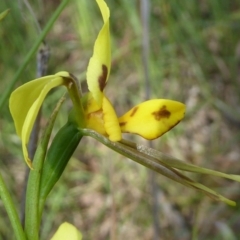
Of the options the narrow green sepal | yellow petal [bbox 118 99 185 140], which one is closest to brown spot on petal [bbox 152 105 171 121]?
yellow petal [bbox 118 99 185 140]

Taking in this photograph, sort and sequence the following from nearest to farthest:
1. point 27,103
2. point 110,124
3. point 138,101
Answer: point 27,103
point 110,124
point 138,101

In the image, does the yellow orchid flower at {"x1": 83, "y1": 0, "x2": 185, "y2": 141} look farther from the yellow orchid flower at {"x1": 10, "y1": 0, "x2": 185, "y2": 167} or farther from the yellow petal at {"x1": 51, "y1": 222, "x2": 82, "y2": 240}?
the yellow petal at {"x1": 51, "y1": 222, "x2": 82, "y2": 240}

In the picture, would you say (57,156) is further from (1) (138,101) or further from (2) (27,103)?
(1) (138,101)

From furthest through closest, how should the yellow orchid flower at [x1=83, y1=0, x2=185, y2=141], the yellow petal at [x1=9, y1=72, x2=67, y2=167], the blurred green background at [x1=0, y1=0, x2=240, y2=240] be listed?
the blurred green background at [x1=0, y1=0, x2=240, y2=240]
the yellow orchid flower at [x1=83, y1=0, x2=185, y2=141]
the yellow petal at [x1=9, y1=72, x2=67, y2=167]

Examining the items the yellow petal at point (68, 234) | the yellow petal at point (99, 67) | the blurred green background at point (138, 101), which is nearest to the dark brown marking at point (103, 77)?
the yellow petal at point (99, 67)

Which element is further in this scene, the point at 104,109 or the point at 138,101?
the point at 138,101

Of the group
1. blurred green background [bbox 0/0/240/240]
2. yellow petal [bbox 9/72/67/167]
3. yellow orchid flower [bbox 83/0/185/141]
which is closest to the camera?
yellow petal [bbox 9/72/67/167]

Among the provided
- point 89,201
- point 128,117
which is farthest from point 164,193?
point 128,117

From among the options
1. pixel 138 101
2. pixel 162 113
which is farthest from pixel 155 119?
pixel 138 101
